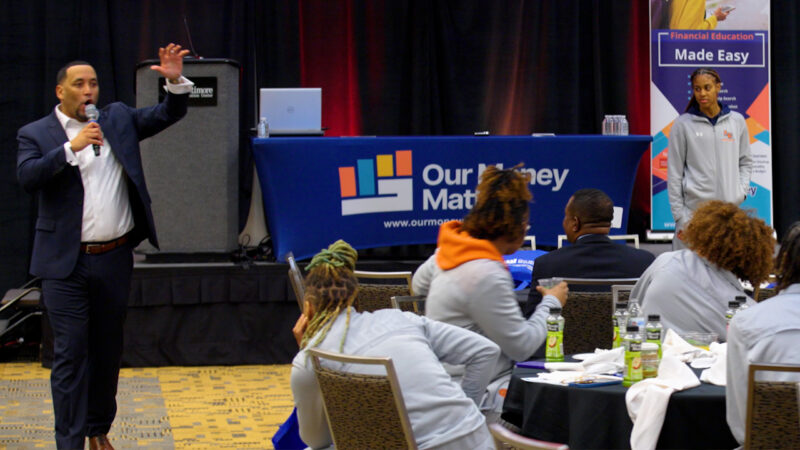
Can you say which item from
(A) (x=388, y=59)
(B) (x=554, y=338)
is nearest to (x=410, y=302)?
(B) (x=554, y=338)

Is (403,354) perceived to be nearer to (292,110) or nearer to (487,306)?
(487,306)

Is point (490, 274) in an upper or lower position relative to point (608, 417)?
upper

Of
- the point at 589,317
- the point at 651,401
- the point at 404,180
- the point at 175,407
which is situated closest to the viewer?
the point at 651,401

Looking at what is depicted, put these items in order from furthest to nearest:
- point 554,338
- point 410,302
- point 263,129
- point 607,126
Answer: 1. point 607,126
2. point 263,129
3. point 410,302
4. point 554,338

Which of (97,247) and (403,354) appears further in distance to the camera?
(97,247)

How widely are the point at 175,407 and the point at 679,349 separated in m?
3.22

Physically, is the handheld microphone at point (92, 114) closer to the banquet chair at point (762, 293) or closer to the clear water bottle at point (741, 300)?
the clear water bottle at point (741, 300)

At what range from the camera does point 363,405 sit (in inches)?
108

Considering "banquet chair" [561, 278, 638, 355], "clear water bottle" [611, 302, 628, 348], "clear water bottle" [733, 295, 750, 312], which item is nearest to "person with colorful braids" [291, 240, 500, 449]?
"clear water bottle" [611, 302, 628, 348]

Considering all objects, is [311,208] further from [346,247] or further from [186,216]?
[346,247]

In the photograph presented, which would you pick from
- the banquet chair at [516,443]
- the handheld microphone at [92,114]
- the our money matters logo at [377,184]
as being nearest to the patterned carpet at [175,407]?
the our money matters logo at [377,184]

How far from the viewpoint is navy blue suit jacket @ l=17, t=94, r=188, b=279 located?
173 inches

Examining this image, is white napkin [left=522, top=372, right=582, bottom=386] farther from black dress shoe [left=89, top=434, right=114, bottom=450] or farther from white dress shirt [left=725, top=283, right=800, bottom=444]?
black dress shoe [left=89, top=434, right=114, bottom=450]

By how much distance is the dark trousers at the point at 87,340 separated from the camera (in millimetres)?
4332
